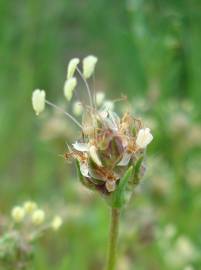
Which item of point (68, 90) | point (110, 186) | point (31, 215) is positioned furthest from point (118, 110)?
point (110, 186)

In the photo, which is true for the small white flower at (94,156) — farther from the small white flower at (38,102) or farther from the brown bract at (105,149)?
the small white flower at (38,102)

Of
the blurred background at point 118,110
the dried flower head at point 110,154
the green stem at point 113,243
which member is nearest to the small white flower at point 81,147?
the dried flower head at point 110,154

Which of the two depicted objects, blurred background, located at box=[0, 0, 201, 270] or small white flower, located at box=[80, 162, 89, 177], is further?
blurred background, located at box=[0, 0, 201, 270]

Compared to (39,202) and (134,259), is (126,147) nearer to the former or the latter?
(134,259)

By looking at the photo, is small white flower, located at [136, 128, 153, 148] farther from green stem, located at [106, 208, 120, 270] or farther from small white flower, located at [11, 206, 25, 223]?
small white flower, located at [11, 206, 25, 223]

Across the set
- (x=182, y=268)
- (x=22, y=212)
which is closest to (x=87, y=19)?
(x=182, y=268)

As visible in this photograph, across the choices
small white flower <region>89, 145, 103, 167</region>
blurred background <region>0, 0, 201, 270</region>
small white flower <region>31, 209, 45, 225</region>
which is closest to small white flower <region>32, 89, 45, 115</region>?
small white flower <region>89, 145, 103, 167</region>
